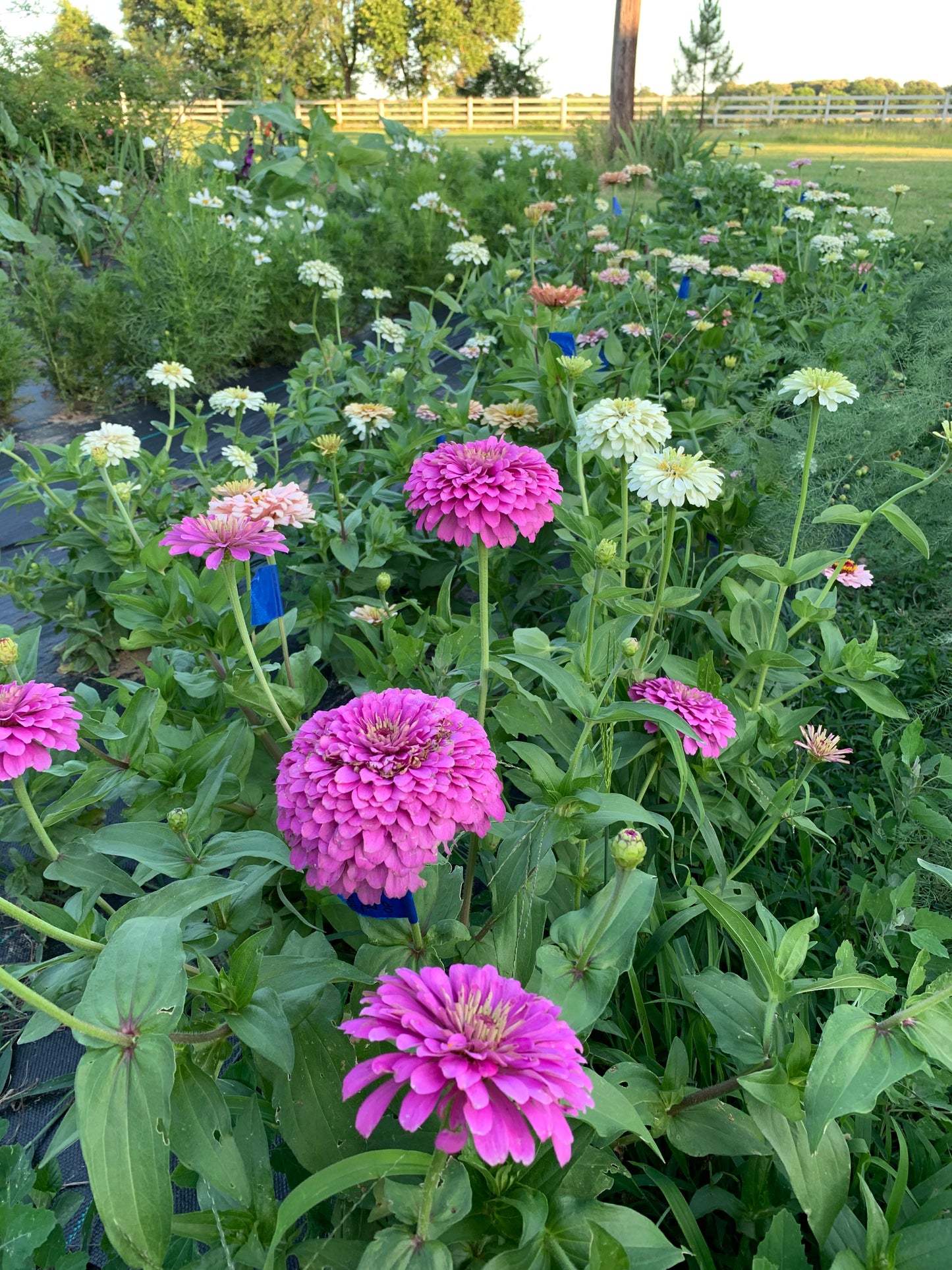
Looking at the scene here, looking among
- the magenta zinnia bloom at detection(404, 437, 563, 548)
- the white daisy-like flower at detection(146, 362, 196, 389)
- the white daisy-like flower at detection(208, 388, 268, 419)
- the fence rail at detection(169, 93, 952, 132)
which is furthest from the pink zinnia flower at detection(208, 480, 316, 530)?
the fence rail at detection(169, 93, 952, 132)

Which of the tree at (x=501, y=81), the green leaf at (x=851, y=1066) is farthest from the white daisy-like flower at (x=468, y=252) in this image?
the tree at (x=501, y=81)

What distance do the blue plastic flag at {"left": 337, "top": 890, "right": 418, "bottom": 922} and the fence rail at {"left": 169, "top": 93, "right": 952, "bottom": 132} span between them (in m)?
17.4

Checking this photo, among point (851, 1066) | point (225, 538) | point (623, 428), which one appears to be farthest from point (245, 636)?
point (851, 1066)

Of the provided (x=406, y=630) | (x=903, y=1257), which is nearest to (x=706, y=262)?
(x=406, y=630)

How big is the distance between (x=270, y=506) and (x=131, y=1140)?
0.69 metres

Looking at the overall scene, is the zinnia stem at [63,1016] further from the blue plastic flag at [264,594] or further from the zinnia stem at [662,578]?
the zinnia stem at [662,578]

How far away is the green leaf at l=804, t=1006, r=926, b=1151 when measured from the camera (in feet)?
2.09

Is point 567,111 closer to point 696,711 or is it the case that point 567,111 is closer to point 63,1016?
point 696,711

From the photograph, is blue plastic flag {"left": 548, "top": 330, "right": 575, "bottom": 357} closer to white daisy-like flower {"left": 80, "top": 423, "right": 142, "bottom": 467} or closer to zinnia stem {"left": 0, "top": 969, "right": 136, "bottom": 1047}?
white daisy-like flower {"left": 80, "top": 423, "right": 142, "bottom": 467}

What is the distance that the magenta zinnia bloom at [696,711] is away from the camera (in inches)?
39.4

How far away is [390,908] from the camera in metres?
0.74

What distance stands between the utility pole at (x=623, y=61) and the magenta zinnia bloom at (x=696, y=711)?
9.72 meters

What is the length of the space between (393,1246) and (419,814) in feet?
0.96

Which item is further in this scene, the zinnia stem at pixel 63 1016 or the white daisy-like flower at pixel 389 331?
the white daisy-like flower at pixel 389 331
